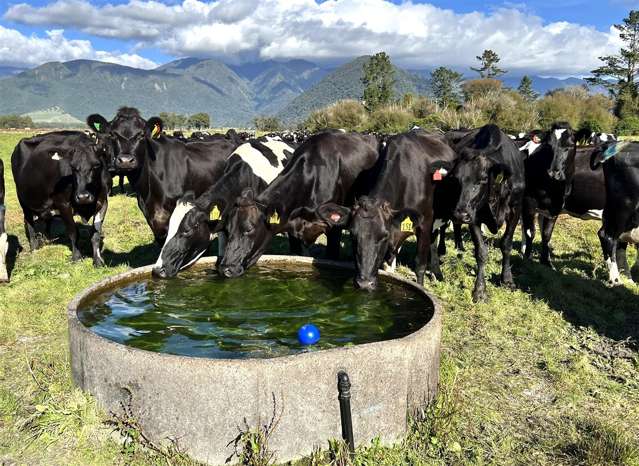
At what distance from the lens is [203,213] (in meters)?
6.26

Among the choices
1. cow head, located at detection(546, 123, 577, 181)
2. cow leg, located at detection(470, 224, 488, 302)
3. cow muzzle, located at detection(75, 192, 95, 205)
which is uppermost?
cow head, located at detection(546, 123, 577, 181)

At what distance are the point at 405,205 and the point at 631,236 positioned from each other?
3.15 m

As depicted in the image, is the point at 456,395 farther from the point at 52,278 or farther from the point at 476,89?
the point at 476,89

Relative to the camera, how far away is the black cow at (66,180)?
785cm

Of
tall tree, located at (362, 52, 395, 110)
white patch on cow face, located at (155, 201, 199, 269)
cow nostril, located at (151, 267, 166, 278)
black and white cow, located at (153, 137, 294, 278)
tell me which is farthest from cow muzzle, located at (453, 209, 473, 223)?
tall tree, located at (362, 52, 395, 110)

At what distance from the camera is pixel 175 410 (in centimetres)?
343

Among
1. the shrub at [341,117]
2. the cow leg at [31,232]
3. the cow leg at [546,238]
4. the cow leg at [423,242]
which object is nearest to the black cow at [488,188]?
the cow leg at [423,242]

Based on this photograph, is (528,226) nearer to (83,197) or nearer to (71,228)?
(83,197)

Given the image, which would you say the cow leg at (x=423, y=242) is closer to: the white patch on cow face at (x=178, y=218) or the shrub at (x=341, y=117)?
the white patch on cow face at (x=178, y=218)

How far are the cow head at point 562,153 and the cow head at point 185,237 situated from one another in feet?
17.1

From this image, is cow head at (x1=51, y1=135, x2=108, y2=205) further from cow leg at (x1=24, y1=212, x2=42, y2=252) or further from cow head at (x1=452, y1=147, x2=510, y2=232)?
cow head at (x1=452, y1=147, x2=510, y2=232)

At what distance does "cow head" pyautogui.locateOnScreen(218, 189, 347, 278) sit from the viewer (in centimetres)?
575

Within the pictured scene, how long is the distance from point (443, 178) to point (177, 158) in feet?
12.3

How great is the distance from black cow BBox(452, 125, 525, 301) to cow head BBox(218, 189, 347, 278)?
1.68 meters
